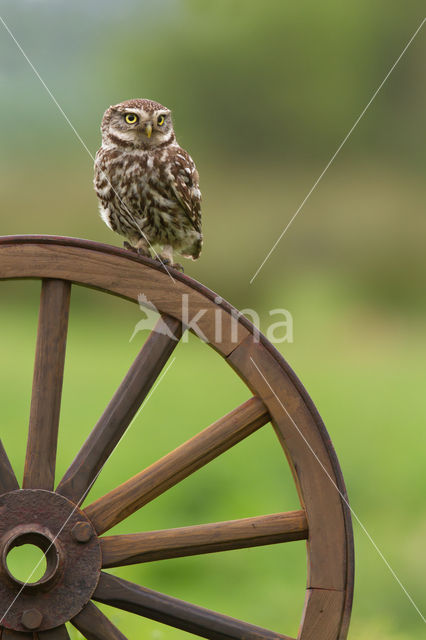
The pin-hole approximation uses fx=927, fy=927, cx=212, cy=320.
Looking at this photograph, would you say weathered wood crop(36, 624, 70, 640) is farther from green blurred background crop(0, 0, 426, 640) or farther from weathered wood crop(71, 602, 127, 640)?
green blurred background crop(0, 0, 426, 640)

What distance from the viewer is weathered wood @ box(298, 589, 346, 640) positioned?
1.54 metres

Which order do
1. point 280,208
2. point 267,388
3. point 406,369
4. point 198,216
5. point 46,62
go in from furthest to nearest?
point 280,208
point 46,62
point 406,369
point 198,216
point 267,388

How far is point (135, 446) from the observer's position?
4.33m

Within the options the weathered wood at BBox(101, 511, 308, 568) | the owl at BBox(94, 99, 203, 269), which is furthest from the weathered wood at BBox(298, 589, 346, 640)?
the owl at BBox(94, 99, 203, 269)

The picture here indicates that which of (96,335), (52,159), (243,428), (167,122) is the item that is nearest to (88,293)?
(96,335)

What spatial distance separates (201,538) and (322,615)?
24cm

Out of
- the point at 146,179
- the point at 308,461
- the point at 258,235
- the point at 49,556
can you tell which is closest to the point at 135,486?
the point at 49,556

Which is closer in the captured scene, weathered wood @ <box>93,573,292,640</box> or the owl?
weathered wood @ <box>93,573,292,640</box>

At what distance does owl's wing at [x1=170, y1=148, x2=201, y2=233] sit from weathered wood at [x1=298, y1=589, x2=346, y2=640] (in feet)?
2.97

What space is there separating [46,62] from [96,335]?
71.4 inches

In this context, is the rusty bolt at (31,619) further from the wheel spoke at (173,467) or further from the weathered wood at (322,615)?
the weathered wood at (322,615)

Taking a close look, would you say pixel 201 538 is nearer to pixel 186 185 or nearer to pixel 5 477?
pixel 5 477

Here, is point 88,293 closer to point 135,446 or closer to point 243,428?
point 135,446

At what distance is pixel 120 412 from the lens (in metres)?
1.55
